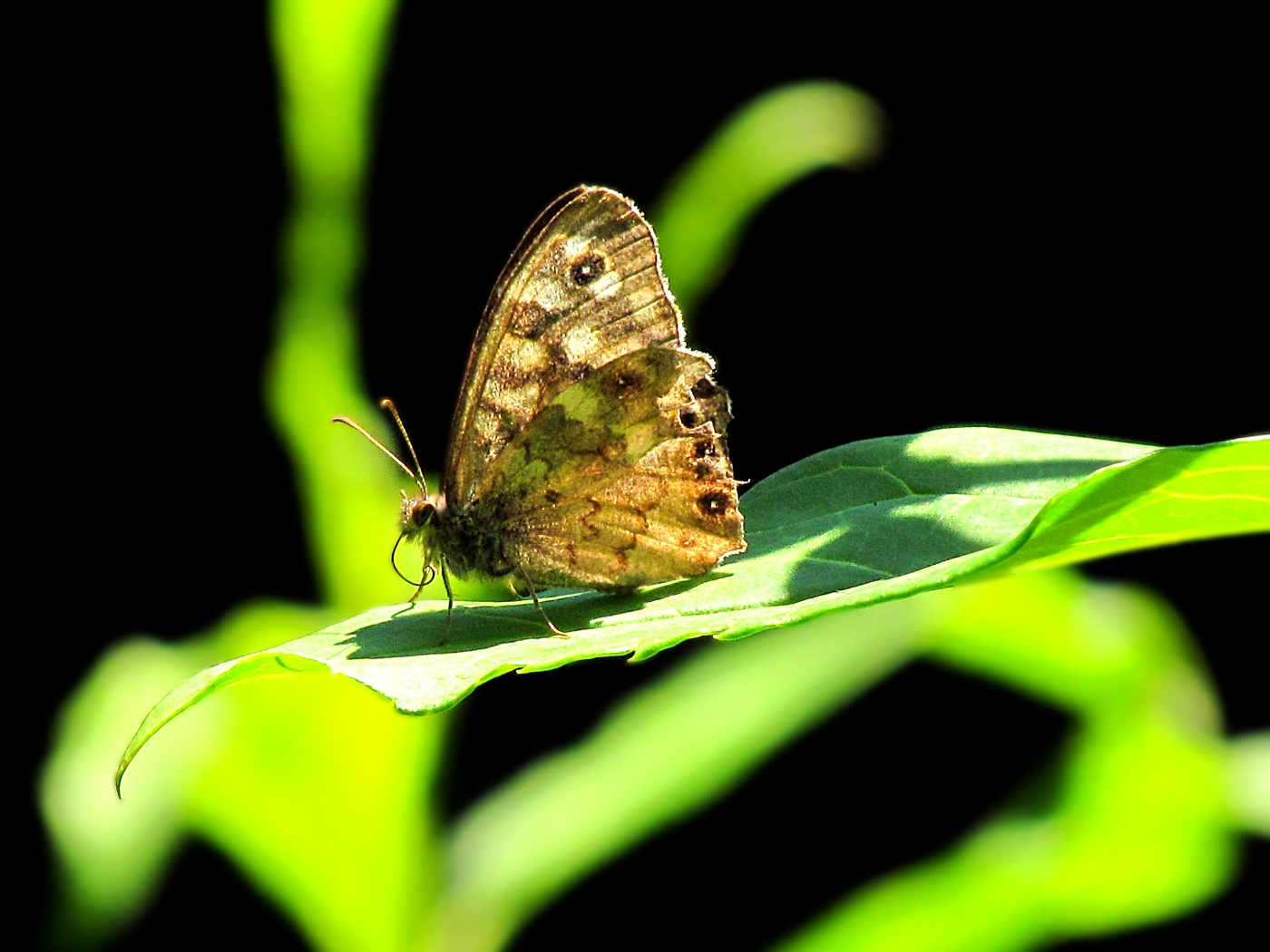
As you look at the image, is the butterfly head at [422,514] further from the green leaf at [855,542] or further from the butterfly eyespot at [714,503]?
the butterfly eyespot at [714,503]

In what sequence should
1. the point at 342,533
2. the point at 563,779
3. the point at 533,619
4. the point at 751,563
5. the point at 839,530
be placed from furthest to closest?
the point at 563,779
the point at 342,533
the point at 533,619
the point at 751,563
the point at 839,530

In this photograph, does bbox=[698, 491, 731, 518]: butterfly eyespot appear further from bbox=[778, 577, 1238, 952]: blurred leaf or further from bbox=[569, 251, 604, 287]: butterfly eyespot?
bbox=[778, 577, 1238, 952]: blurred leaf

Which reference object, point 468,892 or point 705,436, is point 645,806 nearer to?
point 468,892

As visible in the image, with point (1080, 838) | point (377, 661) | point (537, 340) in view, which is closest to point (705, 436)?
point (537, 340)

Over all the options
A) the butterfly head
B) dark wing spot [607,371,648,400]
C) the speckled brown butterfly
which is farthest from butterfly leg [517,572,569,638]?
dark wing spot [607,371,648,400]

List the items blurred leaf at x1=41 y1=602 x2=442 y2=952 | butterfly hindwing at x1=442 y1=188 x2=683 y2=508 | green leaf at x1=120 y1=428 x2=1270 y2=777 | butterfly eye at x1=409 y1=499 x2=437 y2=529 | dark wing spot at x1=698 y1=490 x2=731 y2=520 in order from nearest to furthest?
green leaf at x1=120 y1=428 x2=1270 y2=777
dark wing spot at x1=698 y1=490 x2=731 y2=520
butterfly hindwing at x1=442 y1=188 x2=683 y2=508
butterfly eye at x1=409 y1=499 x2=437 y2=529
blurred leaf at x1=41 y1=602 x2=442 y2=952

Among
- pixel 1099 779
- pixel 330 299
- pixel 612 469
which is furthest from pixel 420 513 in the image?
pixel 1099 779

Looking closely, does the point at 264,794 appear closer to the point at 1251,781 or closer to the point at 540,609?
the point at 540,609
